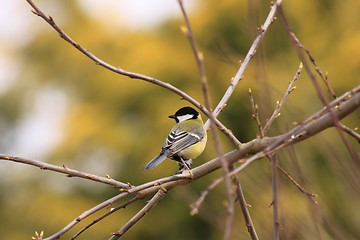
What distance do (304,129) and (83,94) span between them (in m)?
12.2

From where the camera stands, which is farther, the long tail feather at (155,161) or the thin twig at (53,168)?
the long tail feather at (155,161)

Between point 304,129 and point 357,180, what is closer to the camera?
point 357,180

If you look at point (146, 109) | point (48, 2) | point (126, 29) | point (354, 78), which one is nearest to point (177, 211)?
point (146, 109)

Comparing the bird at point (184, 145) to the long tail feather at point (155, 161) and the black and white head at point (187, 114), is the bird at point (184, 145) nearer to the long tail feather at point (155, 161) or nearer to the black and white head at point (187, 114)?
the long tail feather at point (155, 161)

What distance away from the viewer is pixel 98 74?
1372 cm

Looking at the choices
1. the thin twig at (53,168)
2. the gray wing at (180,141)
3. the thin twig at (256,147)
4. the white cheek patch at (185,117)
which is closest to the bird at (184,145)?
the gray wing at (180,141)

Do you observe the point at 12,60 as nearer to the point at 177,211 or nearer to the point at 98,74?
the point at 98,74

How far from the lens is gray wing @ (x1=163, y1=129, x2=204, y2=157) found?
11.9 ft

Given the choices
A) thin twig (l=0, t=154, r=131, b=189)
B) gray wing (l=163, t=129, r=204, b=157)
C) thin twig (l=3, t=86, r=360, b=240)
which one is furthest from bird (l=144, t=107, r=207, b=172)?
thin twig (l=0, t=154, r=131, b=189)

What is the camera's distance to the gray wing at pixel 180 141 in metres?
3.62

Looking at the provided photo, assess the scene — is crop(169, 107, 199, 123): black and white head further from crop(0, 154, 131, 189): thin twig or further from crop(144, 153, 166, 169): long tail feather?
crop(0, 154, 131, 189): thin twig

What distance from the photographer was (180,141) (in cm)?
372

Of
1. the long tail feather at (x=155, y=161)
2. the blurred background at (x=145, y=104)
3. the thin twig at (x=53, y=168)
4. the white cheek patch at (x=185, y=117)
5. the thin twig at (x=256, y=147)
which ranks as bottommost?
the thin twig at (x=256, y=147)

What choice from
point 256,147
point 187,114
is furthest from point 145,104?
point 256,147
